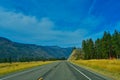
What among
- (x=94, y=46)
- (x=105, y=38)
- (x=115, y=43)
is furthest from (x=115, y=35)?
(x=94, y=46)

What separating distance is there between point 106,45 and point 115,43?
13558 millimetres

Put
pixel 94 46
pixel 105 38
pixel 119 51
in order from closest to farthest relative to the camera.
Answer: pixel 119 51
pixel 105 38
pixel 94 46

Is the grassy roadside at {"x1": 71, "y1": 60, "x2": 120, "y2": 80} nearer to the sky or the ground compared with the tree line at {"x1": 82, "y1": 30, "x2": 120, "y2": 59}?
nearer to the ground

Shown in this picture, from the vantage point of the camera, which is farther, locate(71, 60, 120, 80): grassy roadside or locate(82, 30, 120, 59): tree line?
locate(82, 30, 120, 59): tree line

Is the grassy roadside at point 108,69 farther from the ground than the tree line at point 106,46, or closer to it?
closer to it

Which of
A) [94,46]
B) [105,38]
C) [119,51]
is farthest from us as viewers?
[94,46]

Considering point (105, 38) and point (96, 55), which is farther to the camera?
point (96, 55)

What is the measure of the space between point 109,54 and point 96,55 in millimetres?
29851

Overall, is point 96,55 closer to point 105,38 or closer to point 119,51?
Answer: point 105,38

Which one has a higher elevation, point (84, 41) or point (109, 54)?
point (84, 41)

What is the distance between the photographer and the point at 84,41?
516 feet

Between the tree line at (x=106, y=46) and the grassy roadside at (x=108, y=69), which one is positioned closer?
the grassy roadside at (x=108, y=69)

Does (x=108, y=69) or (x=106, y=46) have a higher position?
(x=106, y=46)

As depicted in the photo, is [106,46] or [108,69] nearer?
[108,69]
